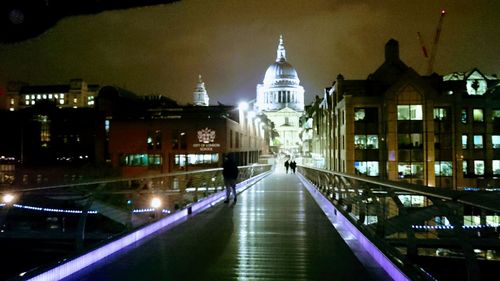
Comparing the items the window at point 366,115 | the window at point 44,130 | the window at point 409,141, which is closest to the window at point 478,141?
the window at point 409,141

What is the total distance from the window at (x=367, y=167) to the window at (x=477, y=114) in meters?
12.8

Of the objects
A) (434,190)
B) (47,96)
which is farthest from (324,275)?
(47,96)

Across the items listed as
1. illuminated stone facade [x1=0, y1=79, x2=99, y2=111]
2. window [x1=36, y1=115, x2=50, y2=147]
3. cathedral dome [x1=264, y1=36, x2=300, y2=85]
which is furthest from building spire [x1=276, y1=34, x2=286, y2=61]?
window [x1=36, y1=115, x2=50, y2=147]

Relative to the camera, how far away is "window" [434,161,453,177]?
190 ft

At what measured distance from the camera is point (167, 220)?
11719mm

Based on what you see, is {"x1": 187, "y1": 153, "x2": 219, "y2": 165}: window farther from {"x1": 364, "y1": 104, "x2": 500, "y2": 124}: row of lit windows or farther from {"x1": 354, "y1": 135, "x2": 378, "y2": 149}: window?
{"x1": 364, "y1": 104, "x2": 500, "y2": 124}: row of lit windows

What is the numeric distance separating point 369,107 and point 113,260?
54554 mm

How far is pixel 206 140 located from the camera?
5756 cm

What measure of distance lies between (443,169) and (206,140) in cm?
2692

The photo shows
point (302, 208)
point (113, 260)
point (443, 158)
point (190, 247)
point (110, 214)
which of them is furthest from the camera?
point (443, 158)

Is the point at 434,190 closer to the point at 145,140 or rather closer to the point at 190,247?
the point at 190,247

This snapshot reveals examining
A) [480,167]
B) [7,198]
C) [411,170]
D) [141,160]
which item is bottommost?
[411,170]

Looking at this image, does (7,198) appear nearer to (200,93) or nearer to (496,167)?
(496,167)

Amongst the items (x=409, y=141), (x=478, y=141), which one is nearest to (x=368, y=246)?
(x=409, y=141)
